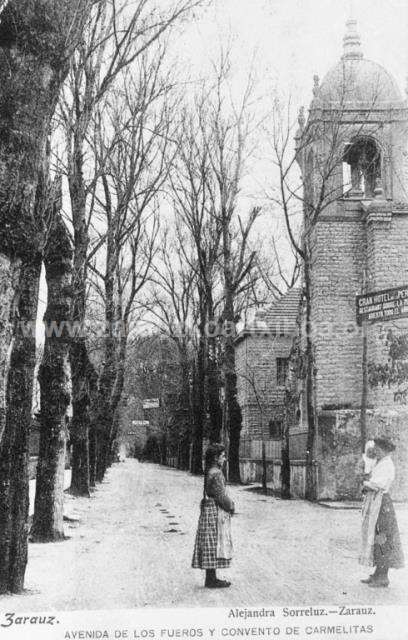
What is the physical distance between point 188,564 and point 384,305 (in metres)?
4.21

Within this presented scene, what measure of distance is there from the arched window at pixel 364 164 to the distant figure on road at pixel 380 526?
1592 cm

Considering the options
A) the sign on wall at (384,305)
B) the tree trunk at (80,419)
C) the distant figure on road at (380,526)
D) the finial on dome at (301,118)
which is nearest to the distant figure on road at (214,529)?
the distant figure on road at (380,526)

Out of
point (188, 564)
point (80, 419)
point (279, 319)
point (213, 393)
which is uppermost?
point (279, 319)

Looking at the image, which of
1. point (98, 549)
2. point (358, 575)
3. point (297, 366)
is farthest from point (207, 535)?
point (297, 366)

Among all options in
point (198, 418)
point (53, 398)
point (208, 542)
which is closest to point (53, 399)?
point (53, 398)

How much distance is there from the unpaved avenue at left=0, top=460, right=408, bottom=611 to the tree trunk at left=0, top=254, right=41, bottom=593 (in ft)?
1.35

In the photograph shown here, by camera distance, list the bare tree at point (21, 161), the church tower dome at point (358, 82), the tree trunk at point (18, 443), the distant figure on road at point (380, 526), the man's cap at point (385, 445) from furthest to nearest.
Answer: the church tower dome at point (358, 82) → the man's cap at point (385, 445) → the distant figure on road at point (380, 526) → the tree trunk at point (18, 443) → the bare tree at point (21, 161)

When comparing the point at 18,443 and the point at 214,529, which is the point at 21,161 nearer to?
the point at 18,443

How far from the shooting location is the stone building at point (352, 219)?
2108 cm

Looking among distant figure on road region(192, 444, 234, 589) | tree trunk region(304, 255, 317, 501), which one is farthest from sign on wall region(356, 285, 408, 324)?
tree trunk region(304, 255, 317, 501)

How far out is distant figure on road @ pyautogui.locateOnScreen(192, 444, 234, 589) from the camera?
7891 mm

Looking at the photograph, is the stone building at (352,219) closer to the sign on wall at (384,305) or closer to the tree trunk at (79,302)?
the tree trunk at (79,302)

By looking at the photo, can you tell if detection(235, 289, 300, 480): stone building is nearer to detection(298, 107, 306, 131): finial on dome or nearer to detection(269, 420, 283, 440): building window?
detection(269, 420, 283, 440): building window

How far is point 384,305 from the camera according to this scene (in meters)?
10.1
